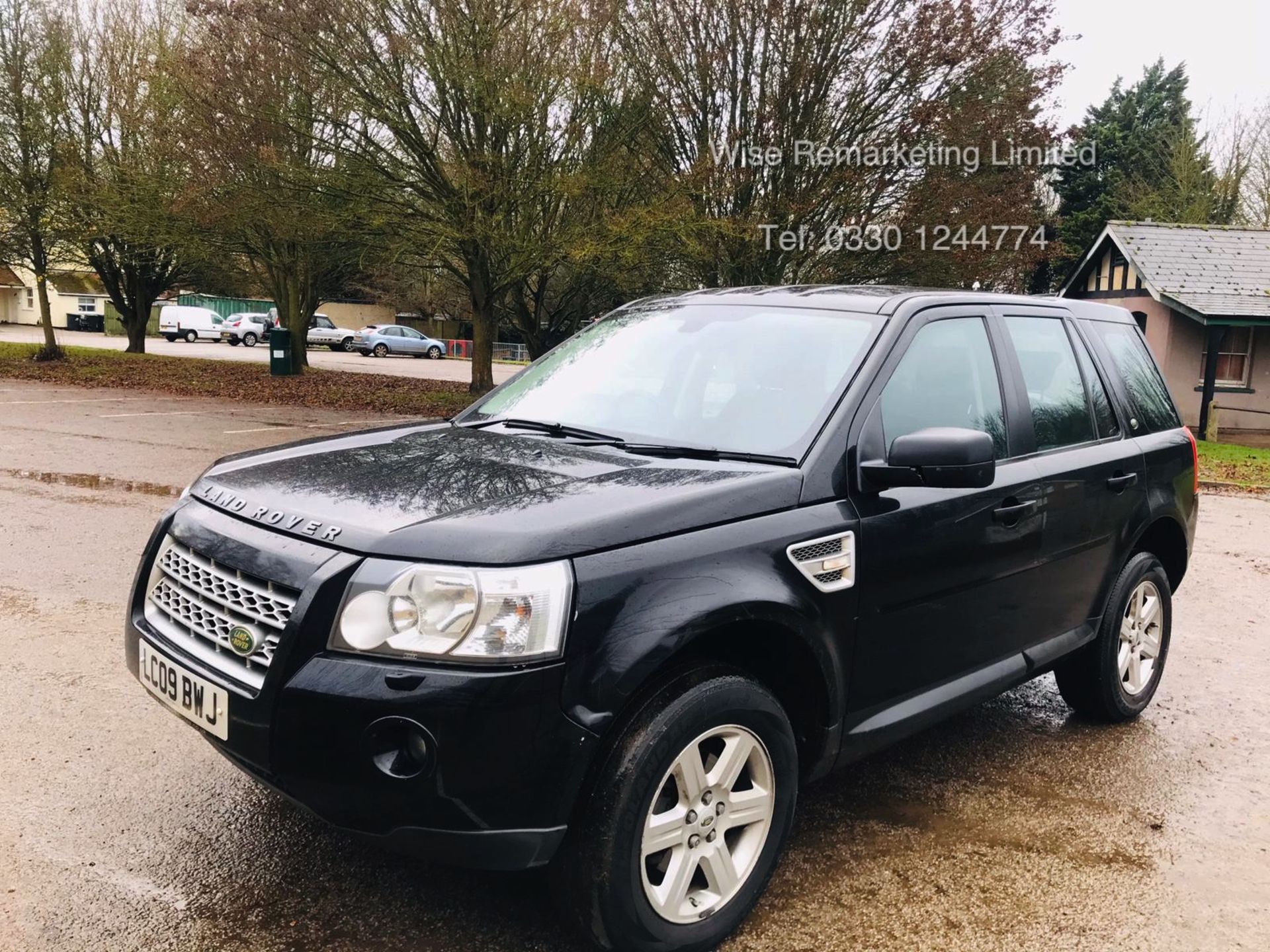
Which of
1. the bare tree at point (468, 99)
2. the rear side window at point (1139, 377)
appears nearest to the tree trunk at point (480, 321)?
the bare tree at point (468, 99)

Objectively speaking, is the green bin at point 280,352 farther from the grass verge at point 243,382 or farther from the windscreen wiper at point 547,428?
the windscreen wiper at point 547,428

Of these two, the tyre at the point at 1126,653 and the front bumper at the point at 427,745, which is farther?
the tyre at the point at 1126,653

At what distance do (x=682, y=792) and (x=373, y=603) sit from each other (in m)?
0.96

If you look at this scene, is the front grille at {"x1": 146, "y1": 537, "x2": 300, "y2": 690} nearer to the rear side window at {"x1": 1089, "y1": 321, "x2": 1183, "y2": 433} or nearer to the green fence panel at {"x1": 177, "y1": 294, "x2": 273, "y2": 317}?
the rear side window at {"x1": 1089, "y1": 321, "x2": 1183, "y2": 433}

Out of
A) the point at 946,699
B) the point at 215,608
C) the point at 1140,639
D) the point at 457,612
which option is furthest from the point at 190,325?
the point at 457,612

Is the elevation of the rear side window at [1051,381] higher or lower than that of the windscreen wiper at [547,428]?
higher

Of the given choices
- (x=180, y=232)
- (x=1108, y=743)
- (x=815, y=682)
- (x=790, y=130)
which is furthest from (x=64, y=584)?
(x=180, y=232)

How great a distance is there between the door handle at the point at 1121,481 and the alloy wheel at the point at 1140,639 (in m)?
0.52

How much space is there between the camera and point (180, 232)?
74.8 feet

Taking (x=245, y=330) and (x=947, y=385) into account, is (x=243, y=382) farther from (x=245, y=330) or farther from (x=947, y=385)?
(x=245, y=330)

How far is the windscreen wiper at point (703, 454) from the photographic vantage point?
3.17 metres

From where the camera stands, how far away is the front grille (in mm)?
2609

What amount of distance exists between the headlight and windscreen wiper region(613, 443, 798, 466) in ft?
2.90

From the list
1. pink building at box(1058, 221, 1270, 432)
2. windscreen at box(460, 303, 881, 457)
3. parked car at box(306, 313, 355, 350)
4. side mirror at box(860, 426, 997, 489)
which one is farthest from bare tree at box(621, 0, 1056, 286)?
parked car at box(306, 313, 355, 350)
